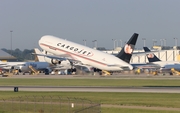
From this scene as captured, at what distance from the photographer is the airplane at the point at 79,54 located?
115750 mm

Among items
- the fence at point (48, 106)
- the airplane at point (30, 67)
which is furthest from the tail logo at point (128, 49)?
the fence at point (48, 106)

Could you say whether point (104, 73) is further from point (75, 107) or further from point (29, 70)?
point (75, 107)

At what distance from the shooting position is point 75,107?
3712cm

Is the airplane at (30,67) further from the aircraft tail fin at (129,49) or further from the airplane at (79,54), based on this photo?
the aircraft tail fin at (129,49)

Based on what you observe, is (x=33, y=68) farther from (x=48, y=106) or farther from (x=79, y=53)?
(x=48, y=106)

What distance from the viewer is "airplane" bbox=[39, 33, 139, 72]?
380 ft

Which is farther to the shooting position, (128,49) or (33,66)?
(33,66)

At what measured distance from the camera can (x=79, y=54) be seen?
118 meters

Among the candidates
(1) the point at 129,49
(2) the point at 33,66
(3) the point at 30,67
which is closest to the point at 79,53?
(1) the point at 129,49

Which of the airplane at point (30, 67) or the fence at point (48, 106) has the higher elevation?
the airplane at point (30, 67)

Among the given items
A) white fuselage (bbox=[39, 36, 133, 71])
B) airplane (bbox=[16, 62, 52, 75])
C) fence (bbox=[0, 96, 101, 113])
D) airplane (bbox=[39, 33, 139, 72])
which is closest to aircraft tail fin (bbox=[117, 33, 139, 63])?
airplane (bbox=[39, 33, 139, 72])

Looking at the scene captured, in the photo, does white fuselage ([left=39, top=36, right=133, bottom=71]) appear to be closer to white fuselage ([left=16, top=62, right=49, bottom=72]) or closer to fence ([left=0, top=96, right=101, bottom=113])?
white fuselage ([left=16, top=62, right=49, bottom=72])

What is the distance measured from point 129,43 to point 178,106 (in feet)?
232

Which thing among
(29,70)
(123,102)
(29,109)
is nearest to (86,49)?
(29,70)
